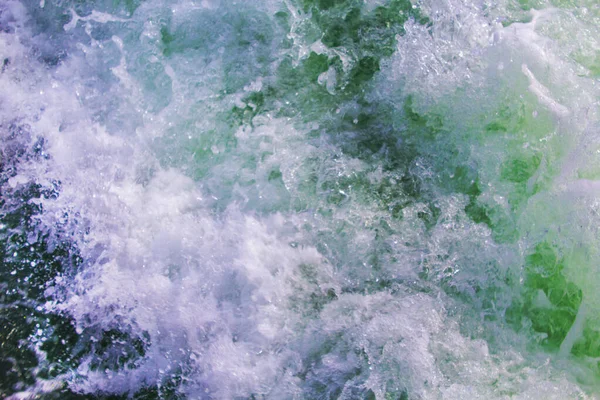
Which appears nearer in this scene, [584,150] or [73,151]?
[584,150]

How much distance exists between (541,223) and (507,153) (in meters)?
0.37

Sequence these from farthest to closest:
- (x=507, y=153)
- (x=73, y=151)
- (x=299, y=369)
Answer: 1. (x=73, y=151)
2. (x=507, y=153)
3. (x=299, y=369)

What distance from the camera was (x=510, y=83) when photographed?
2.79 meters

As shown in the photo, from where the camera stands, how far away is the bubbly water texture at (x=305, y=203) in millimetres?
2539

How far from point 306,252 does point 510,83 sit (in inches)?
50.4

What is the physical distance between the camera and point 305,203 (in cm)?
273

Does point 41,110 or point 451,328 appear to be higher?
point 451,328

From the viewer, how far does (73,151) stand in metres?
2.94

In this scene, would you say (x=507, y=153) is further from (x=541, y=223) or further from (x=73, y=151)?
(x=73, y=151)

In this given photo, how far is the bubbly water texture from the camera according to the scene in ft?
8.33

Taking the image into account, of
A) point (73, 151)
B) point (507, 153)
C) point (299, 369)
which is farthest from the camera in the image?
point (73, 151)

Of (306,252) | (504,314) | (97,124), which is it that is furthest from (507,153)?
(97,124)

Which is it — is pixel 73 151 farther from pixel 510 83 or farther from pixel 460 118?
pixel 510 83

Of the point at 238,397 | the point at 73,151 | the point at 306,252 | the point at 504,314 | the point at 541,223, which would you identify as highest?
the point at 541,223
